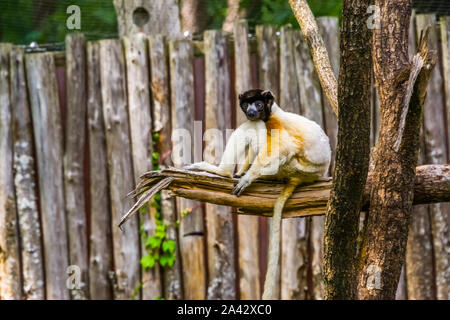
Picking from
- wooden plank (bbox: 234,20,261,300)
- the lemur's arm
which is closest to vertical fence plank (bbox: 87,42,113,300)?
wooden plank (bbox: 234,20,261,300)

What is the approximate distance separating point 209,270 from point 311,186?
2.44 metres

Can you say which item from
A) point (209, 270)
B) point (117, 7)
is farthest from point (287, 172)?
point (117, 7)

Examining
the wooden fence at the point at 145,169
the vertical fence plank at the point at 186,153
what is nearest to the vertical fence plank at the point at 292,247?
the wooden fence at the point at 145,169

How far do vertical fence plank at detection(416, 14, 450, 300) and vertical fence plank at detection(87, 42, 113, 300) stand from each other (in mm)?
3505

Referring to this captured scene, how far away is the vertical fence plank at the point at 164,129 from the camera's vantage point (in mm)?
6836

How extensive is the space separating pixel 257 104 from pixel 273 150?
441 mm

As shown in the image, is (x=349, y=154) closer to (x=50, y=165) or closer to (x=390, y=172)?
(x=390, y=172)

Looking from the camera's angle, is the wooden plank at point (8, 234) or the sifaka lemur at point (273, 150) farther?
the wooden plank at point (8, 234)

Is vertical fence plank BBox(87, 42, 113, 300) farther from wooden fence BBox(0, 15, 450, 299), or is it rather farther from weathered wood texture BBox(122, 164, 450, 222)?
weathered wood texture BBox(122, 164, 450, 222)

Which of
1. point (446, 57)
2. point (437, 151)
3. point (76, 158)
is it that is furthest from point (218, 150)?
point (446, 57)

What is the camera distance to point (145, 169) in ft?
22.5

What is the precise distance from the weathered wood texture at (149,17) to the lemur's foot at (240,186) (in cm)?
355

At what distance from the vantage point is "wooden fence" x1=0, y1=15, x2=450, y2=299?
22.2 ft

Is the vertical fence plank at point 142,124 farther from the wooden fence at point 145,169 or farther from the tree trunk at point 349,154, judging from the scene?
the tree trunk at point 349,154
